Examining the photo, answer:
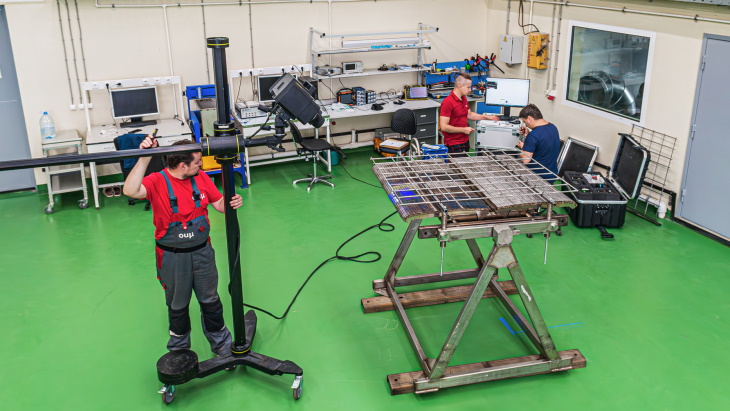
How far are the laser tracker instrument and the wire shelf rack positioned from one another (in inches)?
177

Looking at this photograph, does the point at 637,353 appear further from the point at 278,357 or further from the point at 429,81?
the point at 429,81

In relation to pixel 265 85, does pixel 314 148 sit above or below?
below

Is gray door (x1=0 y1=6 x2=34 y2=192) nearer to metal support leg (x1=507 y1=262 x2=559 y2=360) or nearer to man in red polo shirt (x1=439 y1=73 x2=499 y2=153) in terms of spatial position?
man in red polo shirt (x1=439 y1=73 x2=499 y2=153)

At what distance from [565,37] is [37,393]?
709cm

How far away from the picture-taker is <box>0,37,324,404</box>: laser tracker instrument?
10.2ft

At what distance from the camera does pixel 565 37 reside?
796 centimetres

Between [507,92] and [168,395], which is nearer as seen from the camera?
[168,395]

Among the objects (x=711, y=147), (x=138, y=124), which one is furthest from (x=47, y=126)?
(x=711, y=147)

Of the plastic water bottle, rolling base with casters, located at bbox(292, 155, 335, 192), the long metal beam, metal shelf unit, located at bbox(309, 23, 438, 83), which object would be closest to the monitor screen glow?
metal shelf unit, located at bbox(309, 23, 438, 83)

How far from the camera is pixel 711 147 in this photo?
20.3ft

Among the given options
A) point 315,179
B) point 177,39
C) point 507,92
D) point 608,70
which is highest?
point 177,39

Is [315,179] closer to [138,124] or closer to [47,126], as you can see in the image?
[138,124]

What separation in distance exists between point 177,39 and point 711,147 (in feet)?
21.0

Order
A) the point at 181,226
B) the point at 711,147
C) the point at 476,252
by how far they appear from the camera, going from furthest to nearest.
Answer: the point at 711,147 < the point at 476,252 < the point at 181,226
